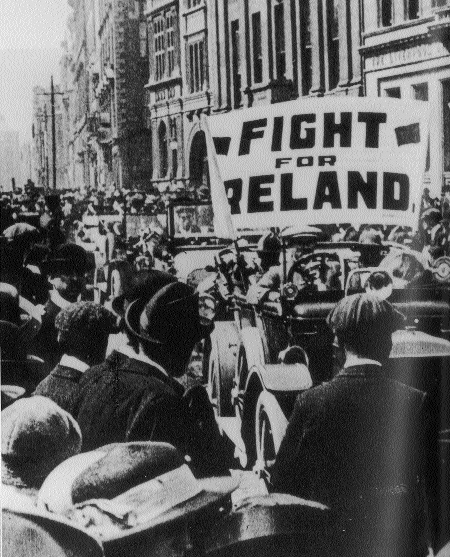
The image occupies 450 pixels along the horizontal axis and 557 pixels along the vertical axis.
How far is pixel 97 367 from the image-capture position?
2.27 metres

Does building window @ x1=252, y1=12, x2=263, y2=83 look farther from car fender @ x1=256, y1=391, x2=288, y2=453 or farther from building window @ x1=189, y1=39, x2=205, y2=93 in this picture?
car fender @ x1=256, y1=391, x2=288, y2=453

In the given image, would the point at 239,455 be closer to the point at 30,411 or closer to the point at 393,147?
the point at 30,411

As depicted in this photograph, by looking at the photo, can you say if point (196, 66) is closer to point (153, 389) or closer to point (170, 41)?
point (170, 41)

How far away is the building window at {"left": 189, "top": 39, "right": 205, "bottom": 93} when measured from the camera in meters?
3.15

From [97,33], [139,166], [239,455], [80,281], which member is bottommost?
[239,455]

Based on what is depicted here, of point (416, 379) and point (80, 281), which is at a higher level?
point (80, 281)

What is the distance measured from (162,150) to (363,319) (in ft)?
4.93

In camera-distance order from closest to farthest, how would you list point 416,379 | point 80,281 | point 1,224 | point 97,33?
point 416,379 < point 80,281 < point 97,33 < point 1,224

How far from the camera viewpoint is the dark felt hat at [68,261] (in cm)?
295

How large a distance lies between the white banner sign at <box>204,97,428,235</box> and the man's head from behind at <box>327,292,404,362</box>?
670mm

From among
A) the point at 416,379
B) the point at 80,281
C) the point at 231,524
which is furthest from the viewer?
the point at 80,281

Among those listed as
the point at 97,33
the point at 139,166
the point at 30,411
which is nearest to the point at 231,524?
the point at 30,411

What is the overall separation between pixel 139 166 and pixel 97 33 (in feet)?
1.72

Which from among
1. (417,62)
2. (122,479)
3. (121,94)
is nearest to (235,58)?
(121,94)
